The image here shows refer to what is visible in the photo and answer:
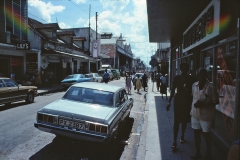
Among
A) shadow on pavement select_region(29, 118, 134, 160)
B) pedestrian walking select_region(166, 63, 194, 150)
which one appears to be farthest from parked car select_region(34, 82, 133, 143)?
pedestrian walking select_region(166, 63, 194, 150)

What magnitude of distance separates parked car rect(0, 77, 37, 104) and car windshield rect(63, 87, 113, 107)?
5.03 m

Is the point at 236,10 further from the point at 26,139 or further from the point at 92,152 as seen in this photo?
the point at 26,139

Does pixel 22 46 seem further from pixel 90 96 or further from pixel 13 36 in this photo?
pixel 90 96

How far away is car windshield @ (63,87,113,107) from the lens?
511cm

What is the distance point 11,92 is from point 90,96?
585 cm

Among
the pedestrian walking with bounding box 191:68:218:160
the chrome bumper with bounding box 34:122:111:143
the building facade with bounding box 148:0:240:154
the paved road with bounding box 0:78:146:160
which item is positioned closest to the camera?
the pedestrian walking with bounding box 191:68:218:160

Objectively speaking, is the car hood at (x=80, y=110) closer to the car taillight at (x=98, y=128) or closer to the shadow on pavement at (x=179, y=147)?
the car taillight at (x=98, y=128)

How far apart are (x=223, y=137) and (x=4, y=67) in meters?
16.9

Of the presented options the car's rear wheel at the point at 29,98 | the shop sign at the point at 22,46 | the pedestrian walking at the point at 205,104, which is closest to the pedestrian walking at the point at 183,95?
the pedestrian walking at the point at 205,104

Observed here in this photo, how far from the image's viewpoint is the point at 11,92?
9297 mm

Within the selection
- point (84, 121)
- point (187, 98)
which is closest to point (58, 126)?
point (84, 121)

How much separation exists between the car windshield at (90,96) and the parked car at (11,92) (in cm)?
503

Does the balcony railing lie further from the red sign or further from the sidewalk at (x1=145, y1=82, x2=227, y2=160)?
the sidewalk at (x1=145, y1=82, x2=227, y2=160)

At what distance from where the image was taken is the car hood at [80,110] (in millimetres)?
4160
